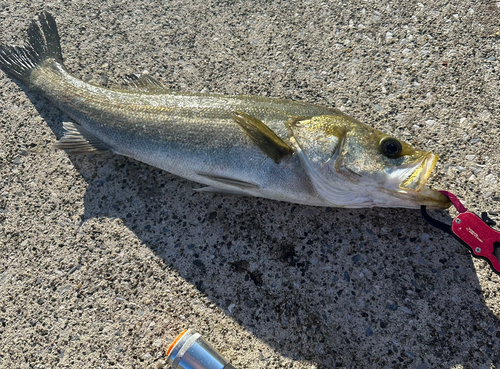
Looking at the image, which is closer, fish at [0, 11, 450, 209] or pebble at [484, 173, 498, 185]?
fish at [0, 11, 450, 209]

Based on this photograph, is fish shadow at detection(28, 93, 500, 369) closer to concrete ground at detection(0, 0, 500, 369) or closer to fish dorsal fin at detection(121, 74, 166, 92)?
concrete ground at detection(0, 0, 500, 369)

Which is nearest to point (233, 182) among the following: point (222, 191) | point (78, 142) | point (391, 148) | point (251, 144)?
point (222, 191)

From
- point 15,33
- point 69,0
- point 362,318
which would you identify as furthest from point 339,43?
point 15,33

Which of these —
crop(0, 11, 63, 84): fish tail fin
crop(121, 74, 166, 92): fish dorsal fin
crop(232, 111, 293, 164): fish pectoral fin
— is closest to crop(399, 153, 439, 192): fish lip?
crop(232, 111, 293, 164): fish pectoral fin

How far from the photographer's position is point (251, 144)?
8.46ft

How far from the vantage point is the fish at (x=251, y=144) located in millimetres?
2346

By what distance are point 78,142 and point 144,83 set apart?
789 millimetres

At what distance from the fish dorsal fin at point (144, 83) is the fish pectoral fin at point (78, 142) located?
0.60 m

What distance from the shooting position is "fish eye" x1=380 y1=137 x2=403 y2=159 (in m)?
2.34

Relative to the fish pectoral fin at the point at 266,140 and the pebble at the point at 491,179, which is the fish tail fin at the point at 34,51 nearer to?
the fish pectoral fin at the point at 266,140

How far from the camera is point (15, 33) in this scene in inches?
150

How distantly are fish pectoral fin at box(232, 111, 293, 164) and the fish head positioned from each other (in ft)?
0.38

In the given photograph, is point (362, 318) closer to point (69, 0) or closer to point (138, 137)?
point (138, 137)

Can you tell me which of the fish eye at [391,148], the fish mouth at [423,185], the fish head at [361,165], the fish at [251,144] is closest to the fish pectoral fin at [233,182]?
the fish at [251,144]
